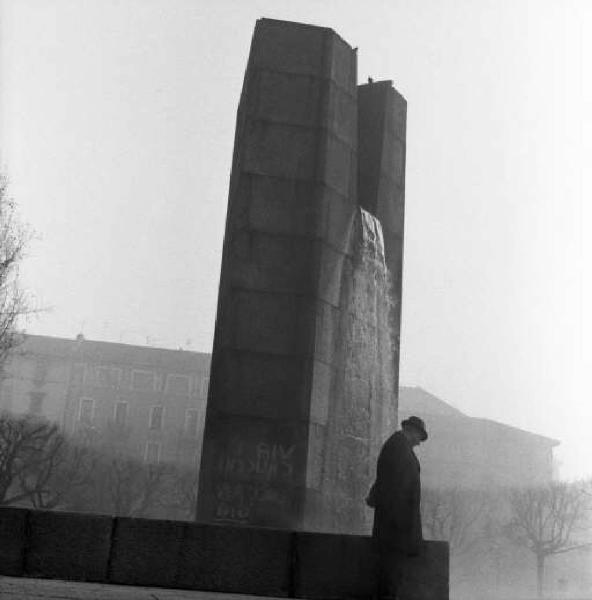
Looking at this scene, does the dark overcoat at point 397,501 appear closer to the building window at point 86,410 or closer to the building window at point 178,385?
the building window at point 86,410

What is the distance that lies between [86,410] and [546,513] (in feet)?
142

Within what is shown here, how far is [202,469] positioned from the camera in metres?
9.09

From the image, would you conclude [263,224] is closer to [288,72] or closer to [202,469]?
[288,72]

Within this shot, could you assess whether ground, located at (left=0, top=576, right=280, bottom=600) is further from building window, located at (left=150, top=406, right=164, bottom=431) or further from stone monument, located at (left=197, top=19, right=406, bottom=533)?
building window, located at (left=150, top=406, right=164, bottom=431)

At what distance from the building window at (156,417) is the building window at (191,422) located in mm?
2401

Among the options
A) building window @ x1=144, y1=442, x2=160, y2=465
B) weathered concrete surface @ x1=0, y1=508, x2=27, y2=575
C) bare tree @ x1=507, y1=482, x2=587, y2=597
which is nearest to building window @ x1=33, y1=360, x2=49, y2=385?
building window @ x1=144, y1=442, x2=160, y2=465

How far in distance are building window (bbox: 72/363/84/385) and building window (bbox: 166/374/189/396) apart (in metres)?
8.27

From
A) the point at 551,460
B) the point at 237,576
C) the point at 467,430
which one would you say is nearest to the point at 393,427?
the point at 237,576

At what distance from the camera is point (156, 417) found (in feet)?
264

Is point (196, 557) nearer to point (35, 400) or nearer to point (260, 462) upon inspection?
point (260, 462)

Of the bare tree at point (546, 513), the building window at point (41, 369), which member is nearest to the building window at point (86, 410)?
the building window at point (41, 369)

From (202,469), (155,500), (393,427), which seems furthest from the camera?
(155,500)

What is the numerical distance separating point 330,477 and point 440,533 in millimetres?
45494

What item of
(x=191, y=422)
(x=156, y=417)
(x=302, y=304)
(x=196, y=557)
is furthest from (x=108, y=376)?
(x=196, y=557)
